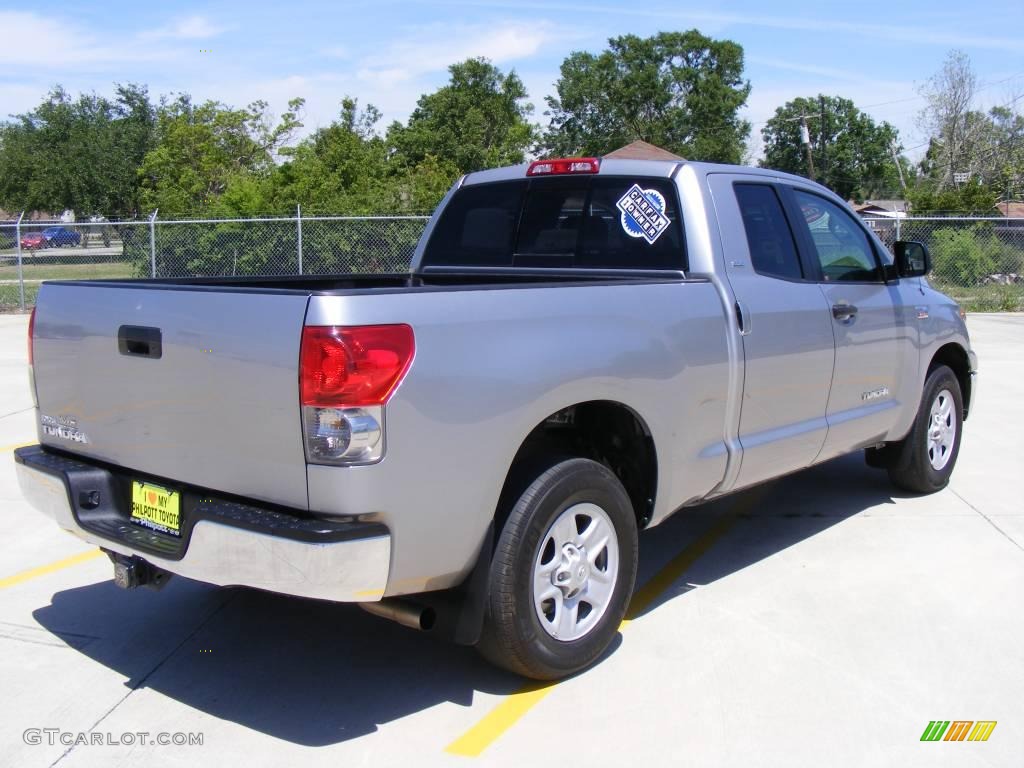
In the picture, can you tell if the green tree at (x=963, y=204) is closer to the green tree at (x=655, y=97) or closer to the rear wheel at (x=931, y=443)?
the rear wheel at (x=931, y=443)

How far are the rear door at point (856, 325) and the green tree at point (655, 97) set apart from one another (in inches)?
2503

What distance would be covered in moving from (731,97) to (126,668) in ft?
229

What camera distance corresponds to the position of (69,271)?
28.4m

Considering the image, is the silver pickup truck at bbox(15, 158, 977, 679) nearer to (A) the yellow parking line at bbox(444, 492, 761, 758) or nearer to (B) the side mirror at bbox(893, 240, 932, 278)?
(A) the yellow parking line at bbox(444, 492, 761, 758)

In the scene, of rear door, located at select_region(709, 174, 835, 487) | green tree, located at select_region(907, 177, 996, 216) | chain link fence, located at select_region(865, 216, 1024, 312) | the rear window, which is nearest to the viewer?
rear door, located at select_region(709, 174, 835, 487)

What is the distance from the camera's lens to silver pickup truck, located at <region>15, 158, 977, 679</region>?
122 inches

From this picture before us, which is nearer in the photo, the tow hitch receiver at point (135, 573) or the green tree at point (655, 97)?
the tow hitch receiver at point (135, 573)

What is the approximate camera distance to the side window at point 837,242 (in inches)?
212

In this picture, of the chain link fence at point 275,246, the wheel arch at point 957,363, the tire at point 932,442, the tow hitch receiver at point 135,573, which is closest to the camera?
the tow hitch receiver at point 135,573

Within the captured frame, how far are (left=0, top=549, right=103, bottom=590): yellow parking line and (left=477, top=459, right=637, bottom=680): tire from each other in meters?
2.74

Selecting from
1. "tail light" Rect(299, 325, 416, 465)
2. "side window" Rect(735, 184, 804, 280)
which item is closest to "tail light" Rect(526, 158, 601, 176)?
"side window" Rect(735, 184, 804, 280)

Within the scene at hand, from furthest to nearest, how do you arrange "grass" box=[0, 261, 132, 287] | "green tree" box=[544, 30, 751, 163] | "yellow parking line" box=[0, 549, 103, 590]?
"green tree" box=[544, 30, 751, 163], "grass" box=[0, 261, 132, 287], "yellow parking line" box=[0, 549, 103, 590]

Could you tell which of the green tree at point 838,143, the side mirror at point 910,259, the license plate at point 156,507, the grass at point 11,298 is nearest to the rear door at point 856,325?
the side mirror at point 910,259

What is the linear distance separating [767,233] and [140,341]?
121 inches
